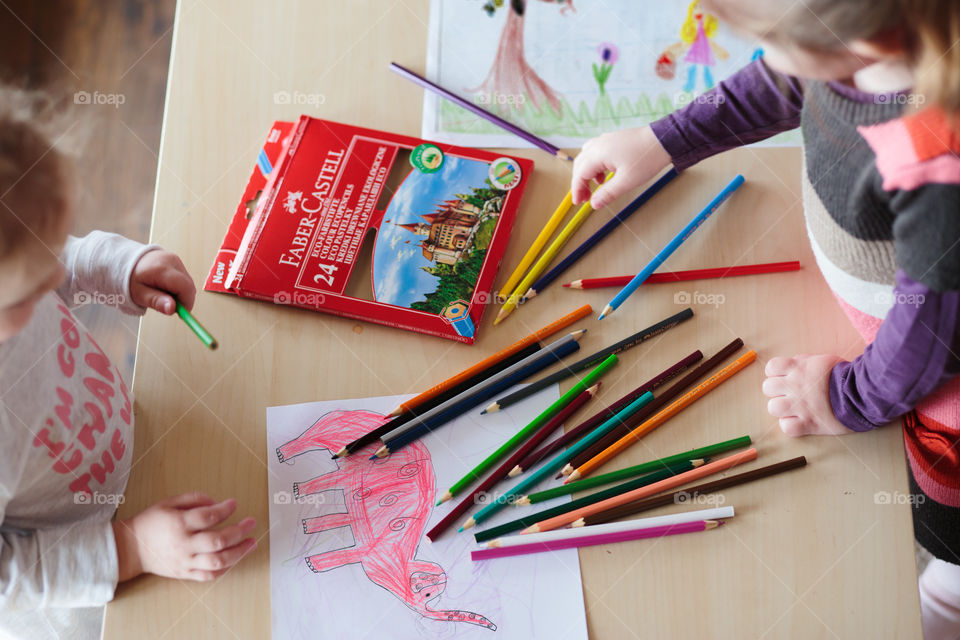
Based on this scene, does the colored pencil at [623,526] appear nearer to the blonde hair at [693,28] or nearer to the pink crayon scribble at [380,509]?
the pink crayon scribble at [380,509]

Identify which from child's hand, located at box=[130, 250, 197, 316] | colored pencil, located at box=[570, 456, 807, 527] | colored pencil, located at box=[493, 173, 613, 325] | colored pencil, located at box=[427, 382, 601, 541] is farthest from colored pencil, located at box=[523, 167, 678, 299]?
child's hand, located at box=[130, 250, 197, 316]

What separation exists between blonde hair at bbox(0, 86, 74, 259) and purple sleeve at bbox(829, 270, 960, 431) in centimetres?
68

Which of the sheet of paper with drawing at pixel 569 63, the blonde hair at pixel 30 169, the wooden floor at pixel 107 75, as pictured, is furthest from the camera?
the wooden floor at pixel 107 75

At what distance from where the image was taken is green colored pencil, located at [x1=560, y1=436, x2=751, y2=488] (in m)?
0.69

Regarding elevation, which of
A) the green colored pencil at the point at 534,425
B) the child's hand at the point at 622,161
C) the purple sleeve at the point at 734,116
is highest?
the purple sleeve at the point at 734,116

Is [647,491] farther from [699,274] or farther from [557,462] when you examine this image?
[699,274]

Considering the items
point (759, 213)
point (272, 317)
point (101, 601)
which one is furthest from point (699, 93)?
point (101, 601)

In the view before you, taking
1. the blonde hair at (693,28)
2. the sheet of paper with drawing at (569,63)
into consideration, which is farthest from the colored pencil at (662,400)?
the blonde hair at (693,28)

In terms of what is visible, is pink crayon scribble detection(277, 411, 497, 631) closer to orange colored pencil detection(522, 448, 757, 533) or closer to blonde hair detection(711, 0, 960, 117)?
orange colored pencil detection(522, 448, 757, 533)

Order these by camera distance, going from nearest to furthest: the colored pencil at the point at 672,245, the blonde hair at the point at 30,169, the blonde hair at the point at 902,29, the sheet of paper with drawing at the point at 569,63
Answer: the blonde hair at the point at 902,29
the blonde hair at the point at 30,169
the colored pencil at the point at 672,245
the sheet of paper with drawing at the point at 569,63

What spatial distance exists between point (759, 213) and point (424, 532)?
0.49 meters

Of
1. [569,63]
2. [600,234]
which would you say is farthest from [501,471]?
[569,63]

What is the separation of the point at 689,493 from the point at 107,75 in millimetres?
1680

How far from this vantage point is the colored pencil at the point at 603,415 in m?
0.70
